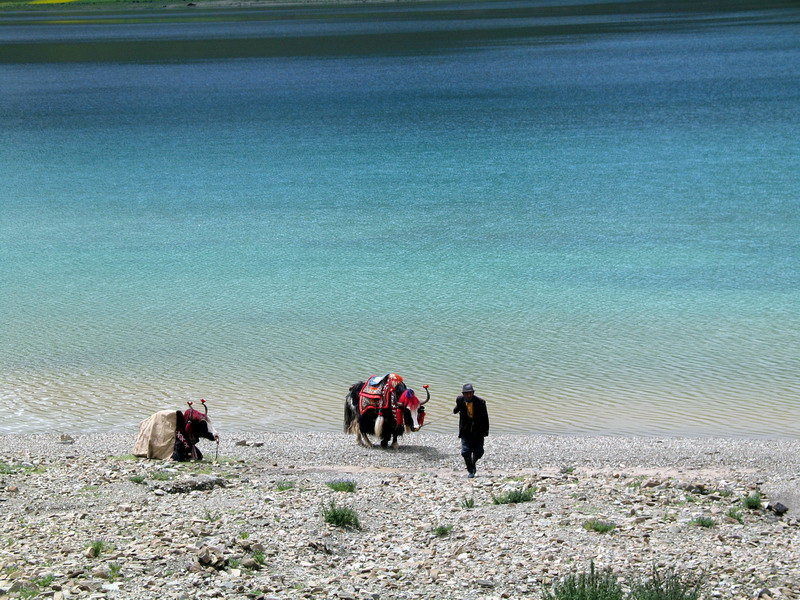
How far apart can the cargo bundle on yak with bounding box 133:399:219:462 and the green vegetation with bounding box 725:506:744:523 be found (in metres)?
5.41

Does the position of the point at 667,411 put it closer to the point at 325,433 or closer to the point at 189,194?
the point at 325,433

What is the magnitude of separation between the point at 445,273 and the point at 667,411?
367 inches

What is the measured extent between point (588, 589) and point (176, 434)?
5805 millimetres

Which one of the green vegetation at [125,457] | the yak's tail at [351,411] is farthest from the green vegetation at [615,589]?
the green vegetation at [125,457]

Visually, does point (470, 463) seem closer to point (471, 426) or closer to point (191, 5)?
point (471, 426)

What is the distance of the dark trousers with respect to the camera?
11789mm

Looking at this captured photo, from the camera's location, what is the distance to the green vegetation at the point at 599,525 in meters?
9.46

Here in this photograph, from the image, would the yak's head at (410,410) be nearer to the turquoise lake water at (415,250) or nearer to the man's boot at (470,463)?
the man's boot at (470,463)

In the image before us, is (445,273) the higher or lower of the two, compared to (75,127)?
lower

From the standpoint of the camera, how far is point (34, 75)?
79.9 m

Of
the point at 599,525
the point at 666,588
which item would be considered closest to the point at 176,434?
the point at 599,525

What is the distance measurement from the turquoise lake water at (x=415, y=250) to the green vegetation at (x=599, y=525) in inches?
205

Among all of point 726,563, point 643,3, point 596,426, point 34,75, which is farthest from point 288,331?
point 643,3

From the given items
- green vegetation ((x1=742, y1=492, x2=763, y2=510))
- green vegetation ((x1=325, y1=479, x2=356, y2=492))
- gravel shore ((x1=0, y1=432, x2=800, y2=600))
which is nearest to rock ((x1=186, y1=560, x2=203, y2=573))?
gravel shore ((x1=0, y1=432, x2=800, y2=600))
